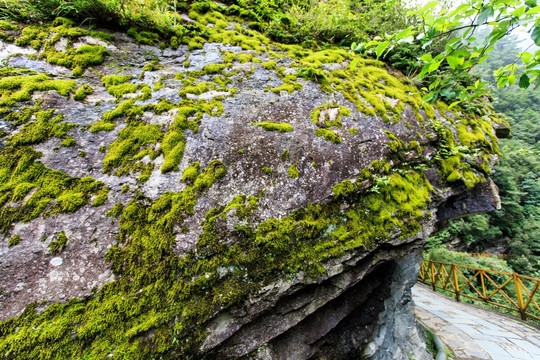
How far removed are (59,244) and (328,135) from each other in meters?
3.77

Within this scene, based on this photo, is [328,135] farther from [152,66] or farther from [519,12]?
[152,66]

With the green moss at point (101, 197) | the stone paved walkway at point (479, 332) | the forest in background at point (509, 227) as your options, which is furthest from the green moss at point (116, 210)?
the forest in background at point (509, 227)

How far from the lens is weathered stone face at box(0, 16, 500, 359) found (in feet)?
7.23

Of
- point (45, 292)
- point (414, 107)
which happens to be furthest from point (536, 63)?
point (45, 292)

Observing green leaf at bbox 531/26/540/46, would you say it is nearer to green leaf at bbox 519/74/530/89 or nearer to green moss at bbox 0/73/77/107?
green leaf at bbox 519/74/530/89

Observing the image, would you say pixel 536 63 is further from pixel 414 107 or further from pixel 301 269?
pixel 301 269

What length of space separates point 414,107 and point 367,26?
10.5 feet

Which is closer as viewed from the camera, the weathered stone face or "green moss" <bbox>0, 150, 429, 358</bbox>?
"green moss" <bbox>0, 150, 429, 358</bbox>

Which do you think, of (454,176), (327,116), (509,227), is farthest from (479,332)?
(509,227)

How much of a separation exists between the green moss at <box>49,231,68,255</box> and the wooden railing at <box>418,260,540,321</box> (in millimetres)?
8406

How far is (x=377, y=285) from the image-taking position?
4156mm

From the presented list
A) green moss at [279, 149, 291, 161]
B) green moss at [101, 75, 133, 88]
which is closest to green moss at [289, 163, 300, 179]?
green moss at [279, 149, 291, 161]

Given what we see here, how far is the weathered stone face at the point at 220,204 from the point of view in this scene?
7.23ft

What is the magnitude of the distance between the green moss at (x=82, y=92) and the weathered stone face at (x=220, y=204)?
76 millimetres
